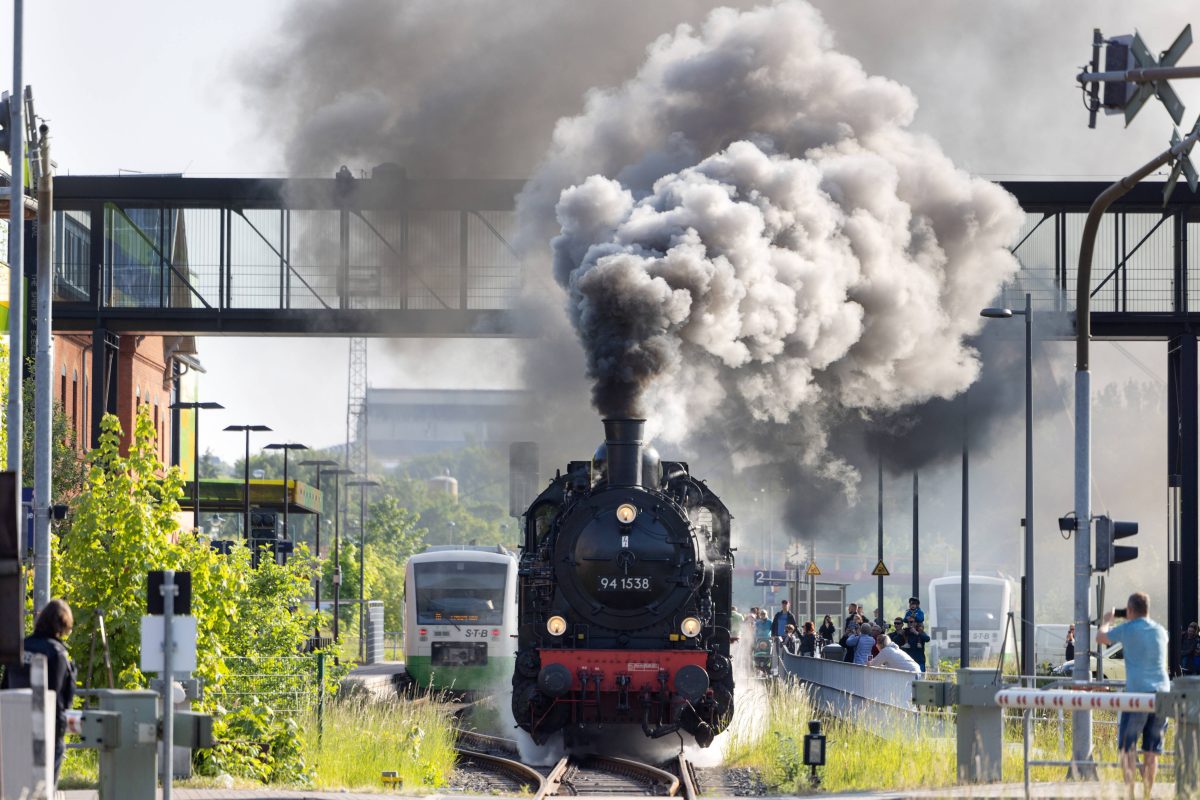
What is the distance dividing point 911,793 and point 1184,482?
842 inches

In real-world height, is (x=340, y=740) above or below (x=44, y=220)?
below

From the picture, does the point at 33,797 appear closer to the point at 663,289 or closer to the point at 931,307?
the point at 663,289

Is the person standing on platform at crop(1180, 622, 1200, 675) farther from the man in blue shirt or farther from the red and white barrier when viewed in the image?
the red and white barrier

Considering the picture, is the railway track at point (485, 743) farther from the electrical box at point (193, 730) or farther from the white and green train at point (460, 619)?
the electrical box at point (193, 730)

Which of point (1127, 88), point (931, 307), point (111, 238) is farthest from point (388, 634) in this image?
point (1127, 88)

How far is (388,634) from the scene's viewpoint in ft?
220

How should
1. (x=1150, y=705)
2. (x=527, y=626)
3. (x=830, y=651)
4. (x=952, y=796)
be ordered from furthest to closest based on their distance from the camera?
(x=830, y=651) < (x=527, y=626) < (x=952, y=796) < (x=1150, y=705)

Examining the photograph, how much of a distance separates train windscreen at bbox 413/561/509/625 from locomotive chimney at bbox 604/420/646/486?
12692 mm

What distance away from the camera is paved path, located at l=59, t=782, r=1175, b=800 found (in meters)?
11.0

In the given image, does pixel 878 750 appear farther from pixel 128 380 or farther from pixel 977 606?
pixel 128 380

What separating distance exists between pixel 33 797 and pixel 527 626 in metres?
9.20

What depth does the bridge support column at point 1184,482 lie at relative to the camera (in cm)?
3089

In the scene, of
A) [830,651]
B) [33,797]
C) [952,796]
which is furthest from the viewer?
[830,651]

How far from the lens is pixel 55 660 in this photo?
10.4m
